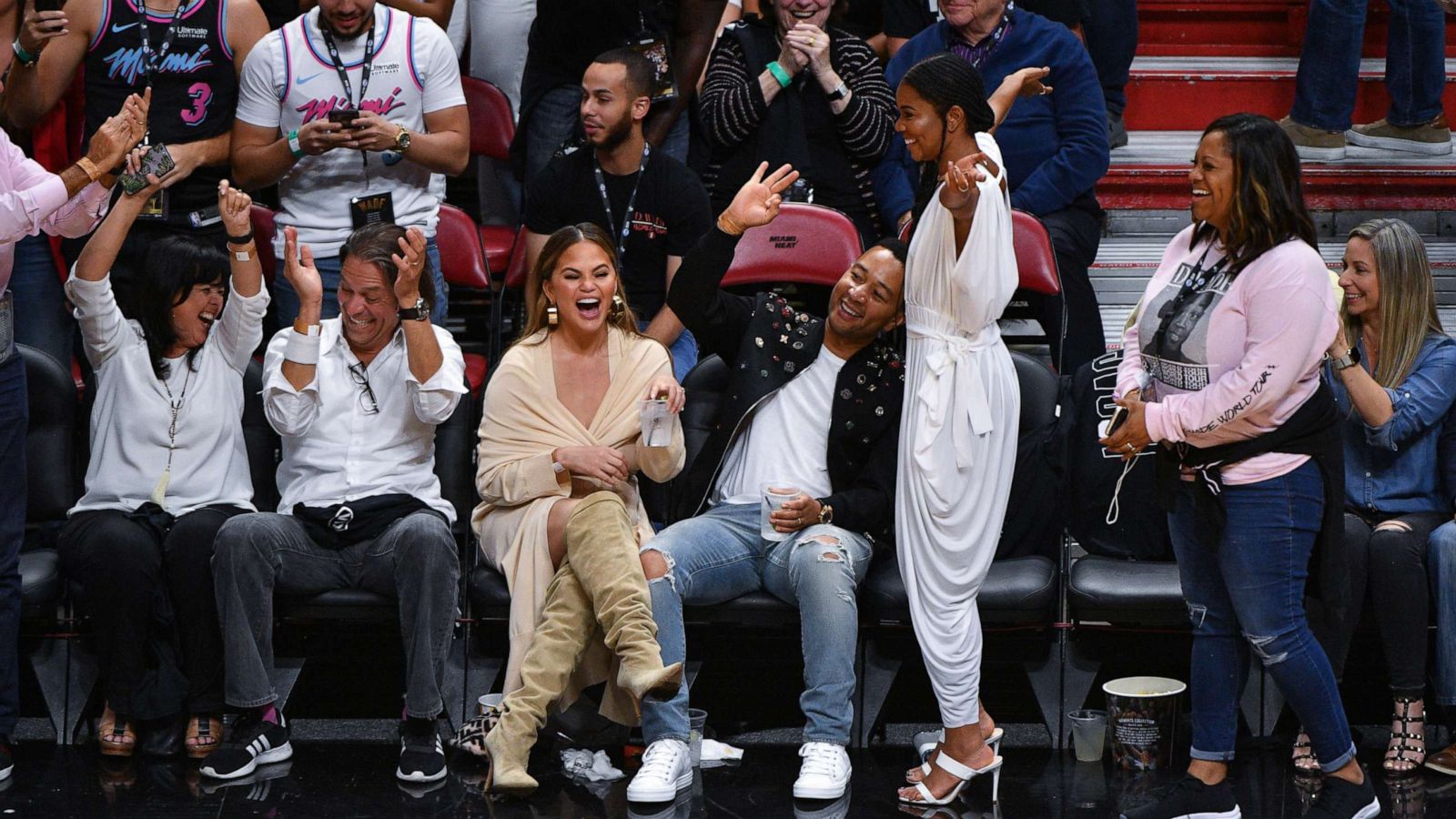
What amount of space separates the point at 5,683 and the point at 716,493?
173 centimetres

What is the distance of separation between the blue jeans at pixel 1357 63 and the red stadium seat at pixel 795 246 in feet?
7.82

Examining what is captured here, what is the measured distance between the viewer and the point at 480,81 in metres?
5.67

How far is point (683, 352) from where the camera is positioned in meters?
4.86

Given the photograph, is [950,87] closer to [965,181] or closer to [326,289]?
[965,181]

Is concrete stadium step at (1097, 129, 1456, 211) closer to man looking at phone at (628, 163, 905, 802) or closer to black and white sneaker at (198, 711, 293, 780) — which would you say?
man looking at phone at (628, 163, 905, 802)

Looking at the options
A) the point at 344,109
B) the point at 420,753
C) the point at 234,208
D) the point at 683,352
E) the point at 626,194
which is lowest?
the point at 420,753

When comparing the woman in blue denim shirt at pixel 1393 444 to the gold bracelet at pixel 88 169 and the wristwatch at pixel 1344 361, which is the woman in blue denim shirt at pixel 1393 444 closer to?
the wristwatch at pixel 1344 361

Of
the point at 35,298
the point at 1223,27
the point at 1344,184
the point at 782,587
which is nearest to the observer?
the point at 782,587

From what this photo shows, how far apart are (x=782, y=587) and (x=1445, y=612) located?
1.55m

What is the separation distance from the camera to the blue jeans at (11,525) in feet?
13.0

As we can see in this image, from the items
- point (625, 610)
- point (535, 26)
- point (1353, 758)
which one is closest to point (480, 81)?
point (535, 26)

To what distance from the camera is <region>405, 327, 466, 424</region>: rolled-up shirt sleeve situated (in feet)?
13.7

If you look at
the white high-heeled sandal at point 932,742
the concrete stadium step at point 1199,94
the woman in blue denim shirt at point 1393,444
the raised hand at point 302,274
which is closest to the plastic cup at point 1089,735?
the white high-heeled sandal at point 932,742

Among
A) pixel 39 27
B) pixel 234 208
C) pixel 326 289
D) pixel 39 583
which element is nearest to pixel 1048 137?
pixel 326 289
